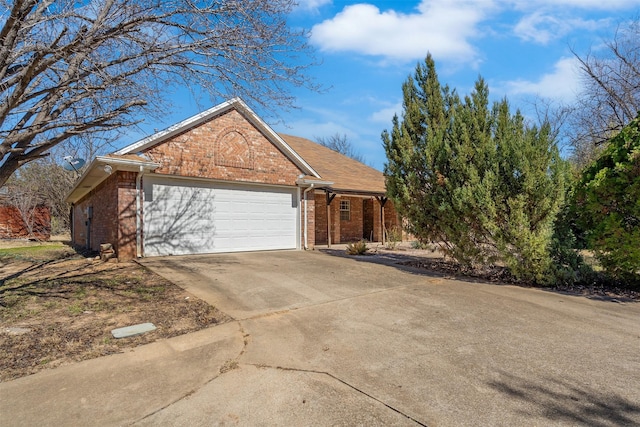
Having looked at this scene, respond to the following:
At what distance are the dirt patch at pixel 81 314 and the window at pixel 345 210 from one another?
10.6 metres

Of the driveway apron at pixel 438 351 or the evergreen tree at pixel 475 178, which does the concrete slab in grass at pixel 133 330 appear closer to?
the driveway apron at pixel 438 351

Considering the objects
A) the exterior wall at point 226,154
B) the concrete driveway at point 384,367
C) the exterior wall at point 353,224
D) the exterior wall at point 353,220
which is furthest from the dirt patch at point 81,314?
the exterior wall at point 353,224

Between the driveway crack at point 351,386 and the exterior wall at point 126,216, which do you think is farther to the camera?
the exterior wall at point 126,216

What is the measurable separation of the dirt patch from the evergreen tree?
17.5 feet

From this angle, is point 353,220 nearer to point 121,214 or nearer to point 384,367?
point 121,214

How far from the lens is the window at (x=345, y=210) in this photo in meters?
17.2

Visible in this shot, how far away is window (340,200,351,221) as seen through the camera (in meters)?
17.2

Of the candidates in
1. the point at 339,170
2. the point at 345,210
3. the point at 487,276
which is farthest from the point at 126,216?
the point at 339,170

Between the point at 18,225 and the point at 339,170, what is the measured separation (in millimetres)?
21832

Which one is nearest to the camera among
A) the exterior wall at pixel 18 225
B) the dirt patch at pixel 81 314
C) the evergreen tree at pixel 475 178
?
the dirt patch at pixel 81 314

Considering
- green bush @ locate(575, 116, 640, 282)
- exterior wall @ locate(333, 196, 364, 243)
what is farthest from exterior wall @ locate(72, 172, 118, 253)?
green bush @ locate(575, 116, 640, 282)

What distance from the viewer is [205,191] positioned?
11.0 metres

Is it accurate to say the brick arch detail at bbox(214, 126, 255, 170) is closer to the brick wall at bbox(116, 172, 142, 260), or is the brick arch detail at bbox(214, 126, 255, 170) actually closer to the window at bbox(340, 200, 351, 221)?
the brick wall at bbox(116, 172, 142, 260)

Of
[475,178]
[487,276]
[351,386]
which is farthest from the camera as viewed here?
[487,276]
